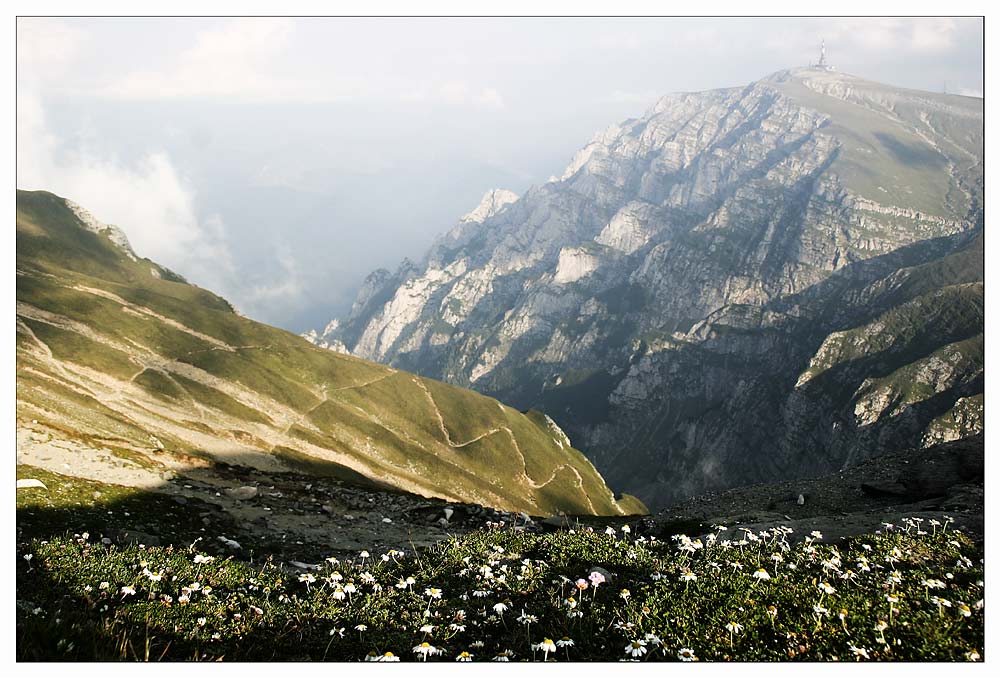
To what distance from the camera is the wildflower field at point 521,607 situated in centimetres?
926

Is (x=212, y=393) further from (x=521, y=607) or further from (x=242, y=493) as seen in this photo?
(x=521, y=607)

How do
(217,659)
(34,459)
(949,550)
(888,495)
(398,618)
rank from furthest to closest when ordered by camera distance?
(34,459) → (888,495) → (949,550) → (398,618) → (217,659)

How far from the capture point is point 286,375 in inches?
7382

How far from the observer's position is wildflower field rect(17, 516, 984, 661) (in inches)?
364

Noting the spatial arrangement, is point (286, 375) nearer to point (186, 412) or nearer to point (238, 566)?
point (186, 412)

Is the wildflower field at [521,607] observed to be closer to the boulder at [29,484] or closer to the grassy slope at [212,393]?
the boulder at [29,484]

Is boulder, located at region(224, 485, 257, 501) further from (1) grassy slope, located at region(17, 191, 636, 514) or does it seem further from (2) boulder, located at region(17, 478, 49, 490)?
(1) grassy slope, located at region(17, 191, 636, 514)

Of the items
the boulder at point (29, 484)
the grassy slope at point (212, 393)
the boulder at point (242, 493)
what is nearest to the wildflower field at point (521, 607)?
the boulder at point (29, 484)

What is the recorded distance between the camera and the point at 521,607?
452 inches

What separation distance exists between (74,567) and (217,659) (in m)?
5.75

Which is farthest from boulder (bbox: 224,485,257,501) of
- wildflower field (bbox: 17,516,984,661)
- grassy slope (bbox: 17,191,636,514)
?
grassy slope (bbox: 17,191,636,514)

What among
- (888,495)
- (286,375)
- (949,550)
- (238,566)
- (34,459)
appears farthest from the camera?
(286,375)

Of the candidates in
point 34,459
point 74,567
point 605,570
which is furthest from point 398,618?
point 34,459

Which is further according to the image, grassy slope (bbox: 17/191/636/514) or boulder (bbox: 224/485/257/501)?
grassy slope (bbox: 17/191/636/514)
